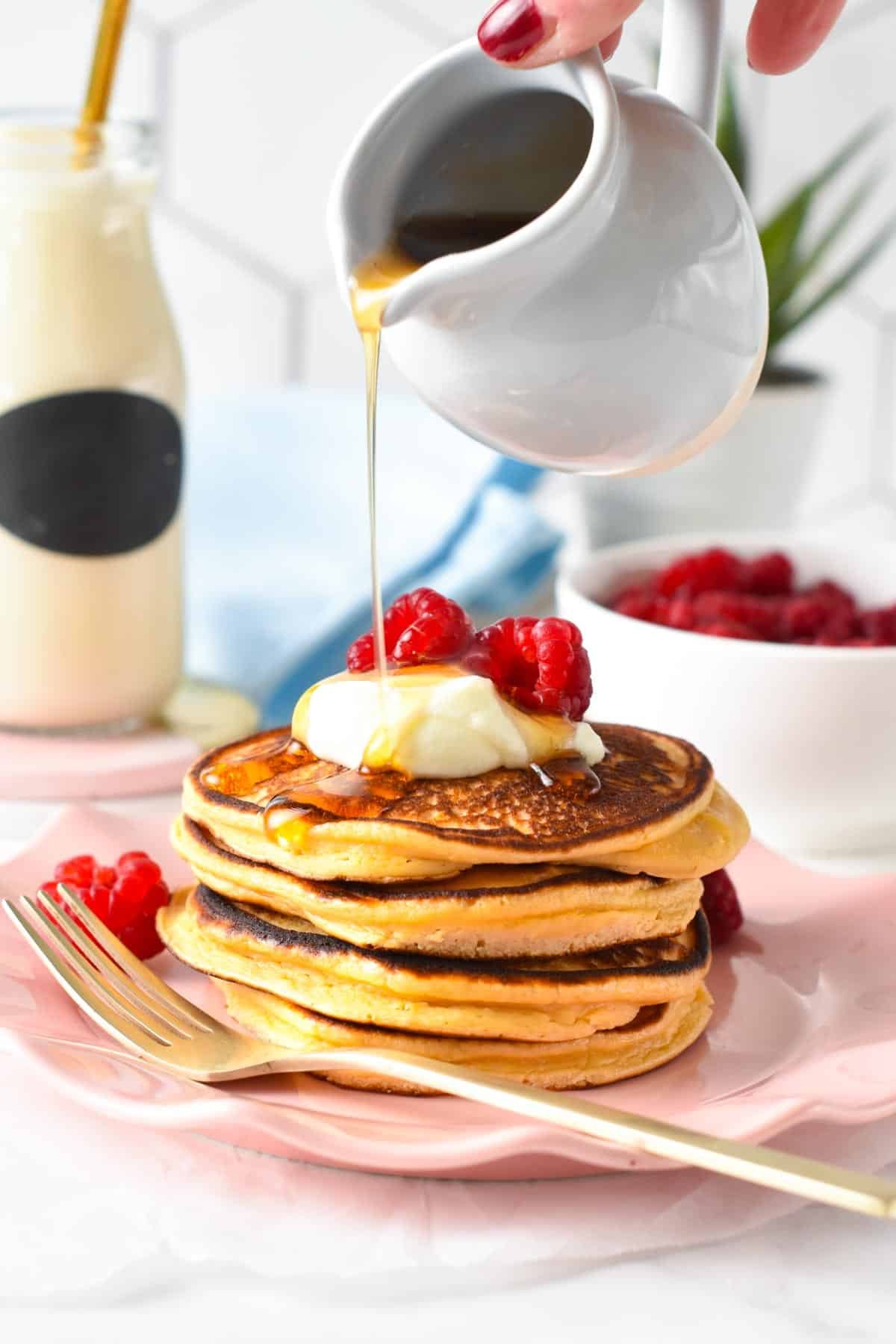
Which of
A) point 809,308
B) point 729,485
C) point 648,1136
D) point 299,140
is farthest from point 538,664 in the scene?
point 299,140

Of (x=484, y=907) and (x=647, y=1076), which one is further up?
(x=484, y=907)

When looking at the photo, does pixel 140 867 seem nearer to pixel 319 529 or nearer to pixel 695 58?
pixel 695 58

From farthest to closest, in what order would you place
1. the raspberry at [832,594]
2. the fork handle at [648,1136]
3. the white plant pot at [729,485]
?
the white plant pot at [729,485] → the raspberry at [832,594] → the fork handle at [648,1136]

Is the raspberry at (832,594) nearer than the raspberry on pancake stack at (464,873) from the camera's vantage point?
No

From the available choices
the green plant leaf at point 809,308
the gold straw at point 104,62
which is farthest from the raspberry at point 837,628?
the green plant leaf at point 809,308

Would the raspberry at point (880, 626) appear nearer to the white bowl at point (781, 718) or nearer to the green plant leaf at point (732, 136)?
the white bowl at point (781, 718)

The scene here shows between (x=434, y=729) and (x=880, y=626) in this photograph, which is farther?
(x=880, y=626)

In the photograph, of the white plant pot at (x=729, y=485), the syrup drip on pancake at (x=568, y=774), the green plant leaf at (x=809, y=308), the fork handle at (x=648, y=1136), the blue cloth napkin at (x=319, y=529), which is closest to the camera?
the fork handle at (x=648, y=1136)
